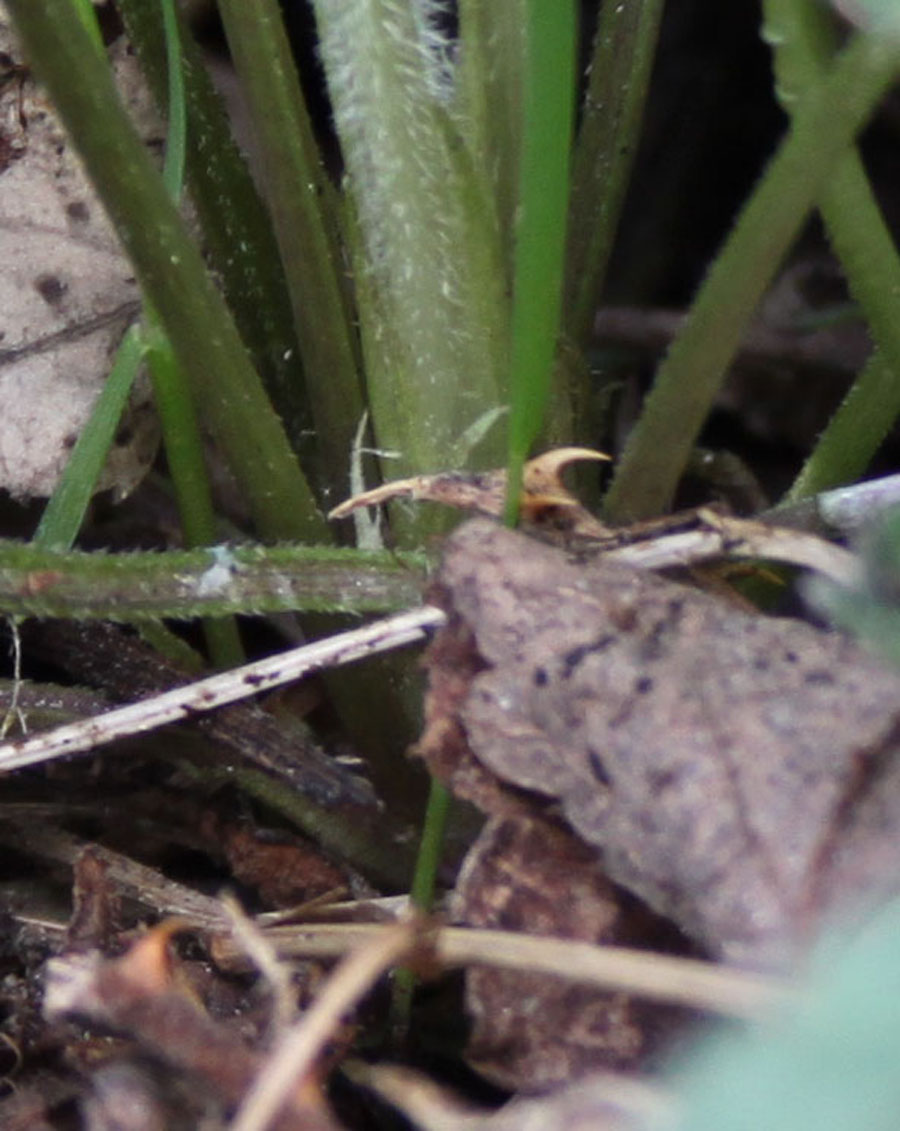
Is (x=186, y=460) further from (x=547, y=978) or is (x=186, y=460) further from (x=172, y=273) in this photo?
(x=547, y=978)

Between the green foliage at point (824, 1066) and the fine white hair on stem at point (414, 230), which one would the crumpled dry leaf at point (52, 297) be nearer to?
the fine white hair on stem at point (414, 230)

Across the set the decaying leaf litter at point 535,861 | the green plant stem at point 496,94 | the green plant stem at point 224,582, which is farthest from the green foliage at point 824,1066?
the green plant stem at point 496,94

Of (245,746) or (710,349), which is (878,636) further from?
(245,746)

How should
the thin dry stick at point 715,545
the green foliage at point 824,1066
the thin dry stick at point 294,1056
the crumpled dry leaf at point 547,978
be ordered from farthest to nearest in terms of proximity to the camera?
the thin dry stick at point 715,545 → the crumpled dry leaf at point 547,978 → the thin dry stick at point 294,1056 → the green foliage at point 824,1066

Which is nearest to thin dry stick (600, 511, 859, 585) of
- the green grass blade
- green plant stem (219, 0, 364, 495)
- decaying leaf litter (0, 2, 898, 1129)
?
decaying leaf litter (0, 2, 898, 1129)

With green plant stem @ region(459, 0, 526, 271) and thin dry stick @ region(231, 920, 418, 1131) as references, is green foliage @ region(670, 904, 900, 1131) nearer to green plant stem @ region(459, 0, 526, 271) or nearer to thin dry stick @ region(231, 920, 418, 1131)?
thin dry stick @ region(231, 920, 418, 1131)
